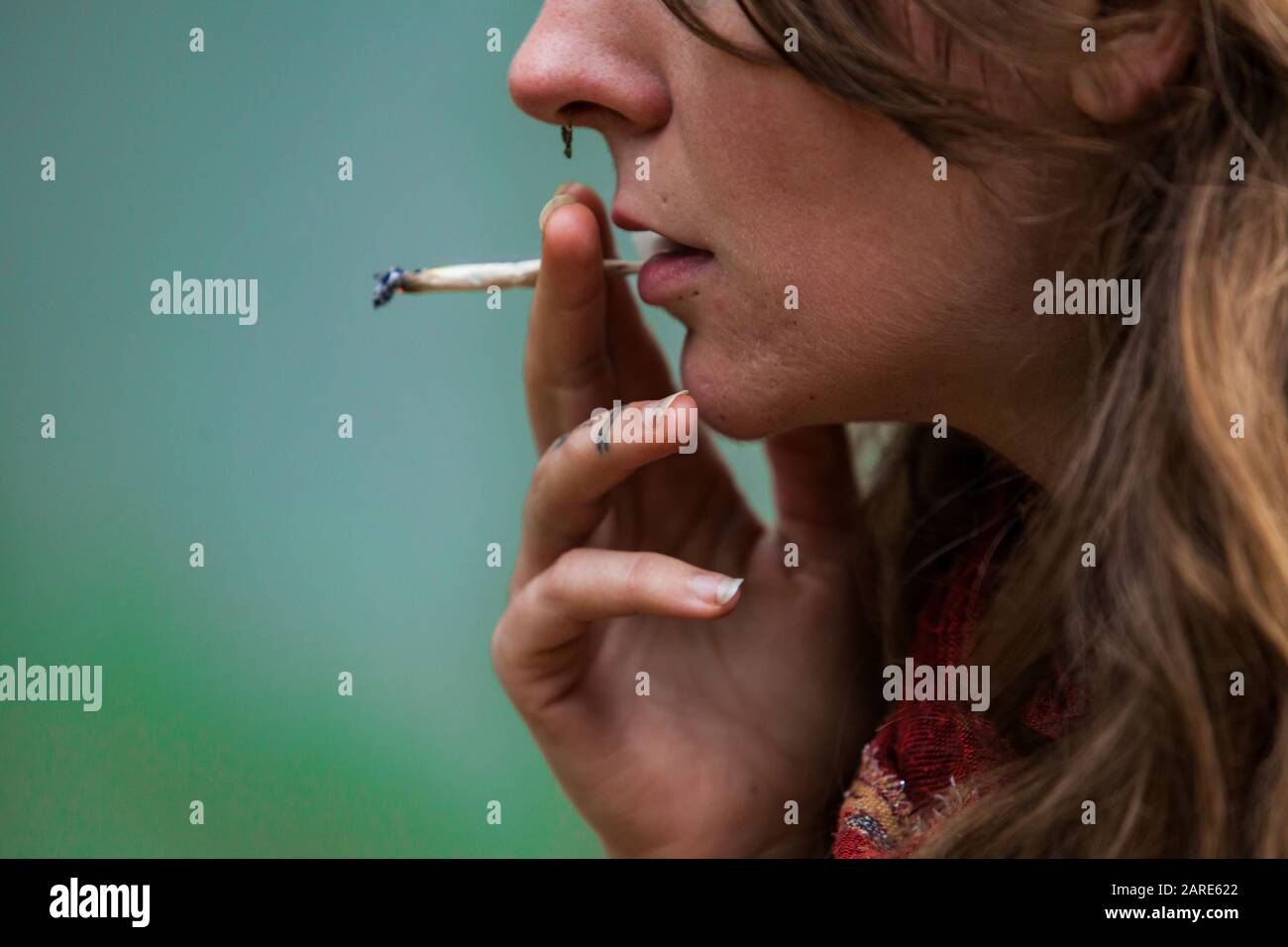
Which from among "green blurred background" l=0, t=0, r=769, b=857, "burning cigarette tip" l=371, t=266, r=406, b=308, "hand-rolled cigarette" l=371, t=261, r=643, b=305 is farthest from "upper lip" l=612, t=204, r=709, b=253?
"green blurred background" l=0, t=0, r=769, b=857

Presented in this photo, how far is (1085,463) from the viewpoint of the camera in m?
0.63

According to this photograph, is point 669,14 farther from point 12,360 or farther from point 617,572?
point 12,360

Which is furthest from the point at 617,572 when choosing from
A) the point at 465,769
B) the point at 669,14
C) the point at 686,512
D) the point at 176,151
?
the point at 176,151

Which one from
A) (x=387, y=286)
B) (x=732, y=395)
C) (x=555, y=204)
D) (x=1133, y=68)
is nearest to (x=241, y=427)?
(x=387, y=286)

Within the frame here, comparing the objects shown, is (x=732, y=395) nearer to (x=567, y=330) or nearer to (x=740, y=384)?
(x=740, y=384)

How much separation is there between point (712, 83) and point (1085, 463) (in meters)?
0.28

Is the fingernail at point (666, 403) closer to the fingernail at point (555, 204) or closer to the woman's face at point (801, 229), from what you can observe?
the woman's face at point (801, 229)

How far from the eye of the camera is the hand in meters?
0.83

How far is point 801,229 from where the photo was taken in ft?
2.25

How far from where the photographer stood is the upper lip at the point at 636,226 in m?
0.73

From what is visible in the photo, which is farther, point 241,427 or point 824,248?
point 241,427

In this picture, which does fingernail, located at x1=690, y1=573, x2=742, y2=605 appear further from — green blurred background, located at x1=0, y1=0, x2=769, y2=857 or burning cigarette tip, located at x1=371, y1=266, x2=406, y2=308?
green blurred background, located at x1=0, y1=0, x2=769, y2=857

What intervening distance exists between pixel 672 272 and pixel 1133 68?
0.27 m

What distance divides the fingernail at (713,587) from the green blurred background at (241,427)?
0.92 meters
